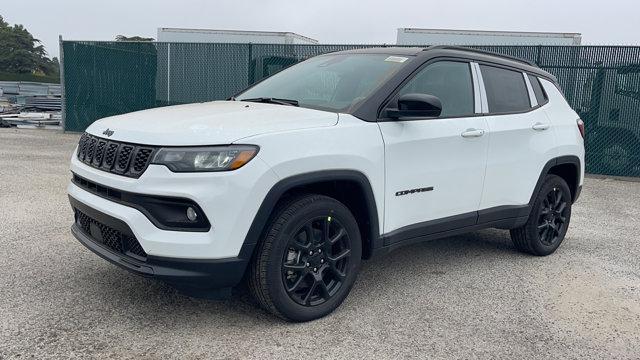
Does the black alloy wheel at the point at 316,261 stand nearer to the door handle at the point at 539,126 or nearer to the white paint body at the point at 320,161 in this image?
the white paint body at the point at 320,161

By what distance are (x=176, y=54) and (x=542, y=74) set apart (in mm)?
9281

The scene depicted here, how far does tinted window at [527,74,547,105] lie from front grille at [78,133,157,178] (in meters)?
3.60

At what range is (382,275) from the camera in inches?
172

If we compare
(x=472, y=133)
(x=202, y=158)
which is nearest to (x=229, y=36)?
(x=472, y=133)

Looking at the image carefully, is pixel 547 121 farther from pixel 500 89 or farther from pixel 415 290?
pixel 415 290

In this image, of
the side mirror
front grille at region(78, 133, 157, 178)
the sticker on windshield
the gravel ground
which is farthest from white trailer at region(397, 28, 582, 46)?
front grille at region(78, 133, 157, 178)

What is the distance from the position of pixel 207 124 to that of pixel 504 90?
2.76 metres

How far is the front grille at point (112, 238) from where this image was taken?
3078 mm

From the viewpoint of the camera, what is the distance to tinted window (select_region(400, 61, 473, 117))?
13.2ft

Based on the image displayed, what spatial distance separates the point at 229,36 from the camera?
1261 centimetres

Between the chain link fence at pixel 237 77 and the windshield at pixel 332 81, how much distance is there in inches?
263

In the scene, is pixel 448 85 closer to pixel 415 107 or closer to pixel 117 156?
pixel 415 107

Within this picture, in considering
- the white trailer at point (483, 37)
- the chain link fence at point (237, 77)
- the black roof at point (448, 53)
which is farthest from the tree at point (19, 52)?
the black roof at point (448, 53)

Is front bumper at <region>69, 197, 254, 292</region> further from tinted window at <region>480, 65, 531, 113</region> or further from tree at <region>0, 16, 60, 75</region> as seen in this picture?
tree at <region>0, 16, 60, 75</region>
